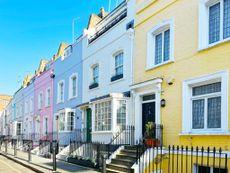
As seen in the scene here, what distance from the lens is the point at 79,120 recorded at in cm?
2153

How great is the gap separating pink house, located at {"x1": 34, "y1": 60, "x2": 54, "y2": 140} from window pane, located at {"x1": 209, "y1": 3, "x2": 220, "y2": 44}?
18851mm

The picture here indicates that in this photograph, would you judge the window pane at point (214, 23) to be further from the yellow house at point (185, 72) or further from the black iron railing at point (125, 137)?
the black iron railing at point (125, 137)

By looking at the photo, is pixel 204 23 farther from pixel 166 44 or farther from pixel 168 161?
pixel 168 161

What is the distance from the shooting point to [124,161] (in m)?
12.5

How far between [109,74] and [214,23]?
789 cm

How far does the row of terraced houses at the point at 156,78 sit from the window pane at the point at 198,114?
0.11ft

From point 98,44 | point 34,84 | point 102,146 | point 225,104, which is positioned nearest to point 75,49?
point 98,44

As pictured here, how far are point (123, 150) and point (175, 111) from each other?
2.96m

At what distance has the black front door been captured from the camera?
13758 millimetres

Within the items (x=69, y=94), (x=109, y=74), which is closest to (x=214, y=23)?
(x=109, y=74)

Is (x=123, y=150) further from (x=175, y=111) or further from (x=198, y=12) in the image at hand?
(x=198, y=12)

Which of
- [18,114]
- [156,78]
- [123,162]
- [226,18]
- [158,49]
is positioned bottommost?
[18,114]

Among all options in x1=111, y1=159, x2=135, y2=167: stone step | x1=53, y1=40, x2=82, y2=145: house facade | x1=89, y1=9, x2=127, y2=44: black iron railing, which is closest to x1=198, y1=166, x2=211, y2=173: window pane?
x1=111, y1=159, x2=135, y2=167: stone step

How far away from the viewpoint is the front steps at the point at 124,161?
471 inches
